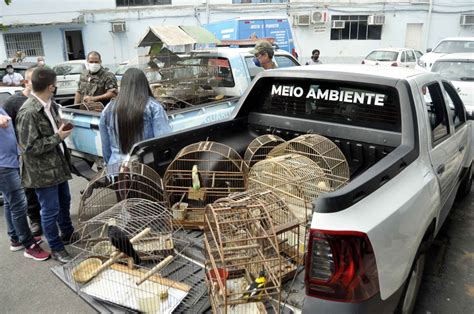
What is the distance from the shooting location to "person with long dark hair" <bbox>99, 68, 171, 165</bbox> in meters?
3.68

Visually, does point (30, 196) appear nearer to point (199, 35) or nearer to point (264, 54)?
point (199, 35)

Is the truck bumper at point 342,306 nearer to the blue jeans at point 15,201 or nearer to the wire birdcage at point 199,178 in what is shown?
the wire birdcage at point 199,178

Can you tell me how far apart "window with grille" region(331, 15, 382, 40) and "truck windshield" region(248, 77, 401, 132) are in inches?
785

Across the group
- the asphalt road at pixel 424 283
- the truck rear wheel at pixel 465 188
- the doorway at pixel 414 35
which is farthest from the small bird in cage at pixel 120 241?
the doorway at pixel 414 35

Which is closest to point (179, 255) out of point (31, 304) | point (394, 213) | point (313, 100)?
point (394, 213)

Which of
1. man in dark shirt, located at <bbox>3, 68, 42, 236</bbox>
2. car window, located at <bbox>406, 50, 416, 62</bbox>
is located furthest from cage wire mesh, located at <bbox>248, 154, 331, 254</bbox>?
car window, located at <bbox>406, 50, 416, 62</bbox>

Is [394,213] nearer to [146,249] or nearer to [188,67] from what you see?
[146,249]

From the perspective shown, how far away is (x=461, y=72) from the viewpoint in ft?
27.5

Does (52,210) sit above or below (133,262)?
below

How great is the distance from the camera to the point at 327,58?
2244cm

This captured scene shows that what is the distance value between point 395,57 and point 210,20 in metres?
9.39

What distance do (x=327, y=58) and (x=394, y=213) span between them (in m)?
21.6

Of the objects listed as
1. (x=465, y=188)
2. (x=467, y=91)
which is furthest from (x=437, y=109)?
(x=467, y=91)

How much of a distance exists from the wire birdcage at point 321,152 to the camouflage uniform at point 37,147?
194 centimetres
